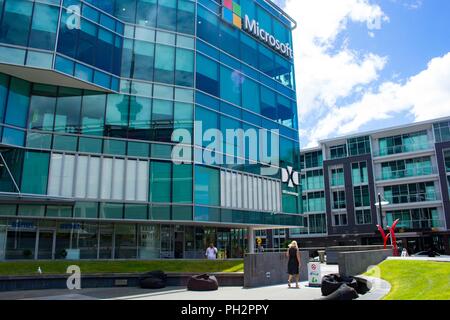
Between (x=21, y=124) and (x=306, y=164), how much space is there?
174ft

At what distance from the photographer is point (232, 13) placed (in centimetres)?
3200

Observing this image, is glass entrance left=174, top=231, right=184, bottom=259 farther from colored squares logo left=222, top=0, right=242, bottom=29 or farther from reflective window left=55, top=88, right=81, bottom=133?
colored squares logo left=222, top=0, right=242, bottom=29

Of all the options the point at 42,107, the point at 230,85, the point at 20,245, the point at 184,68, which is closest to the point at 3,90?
the point at 42,107

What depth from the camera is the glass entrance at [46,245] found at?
72.7ft

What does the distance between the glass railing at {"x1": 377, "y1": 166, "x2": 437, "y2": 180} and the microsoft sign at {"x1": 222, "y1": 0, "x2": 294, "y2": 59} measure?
28361 millimetres

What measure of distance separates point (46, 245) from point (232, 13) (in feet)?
70.5

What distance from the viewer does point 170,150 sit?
25500 mm

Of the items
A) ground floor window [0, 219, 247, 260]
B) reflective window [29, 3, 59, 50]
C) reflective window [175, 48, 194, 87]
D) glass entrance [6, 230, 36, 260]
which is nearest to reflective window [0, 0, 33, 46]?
reflective window [29, 3, 59, 50]

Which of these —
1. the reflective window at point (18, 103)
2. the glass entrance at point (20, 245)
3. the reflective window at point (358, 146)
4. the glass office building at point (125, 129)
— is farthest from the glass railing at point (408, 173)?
the reflective window at point (18, 103)

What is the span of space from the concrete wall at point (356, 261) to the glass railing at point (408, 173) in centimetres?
3341

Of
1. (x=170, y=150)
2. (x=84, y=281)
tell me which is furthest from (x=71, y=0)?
(x=84, y=281)

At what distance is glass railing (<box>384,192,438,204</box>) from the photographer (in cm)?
5300

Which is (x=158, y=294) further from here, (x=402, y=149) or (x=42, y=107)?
(x=402, y=149)
